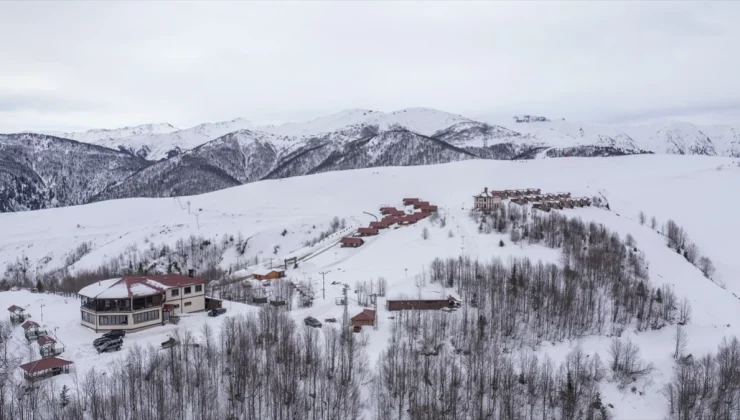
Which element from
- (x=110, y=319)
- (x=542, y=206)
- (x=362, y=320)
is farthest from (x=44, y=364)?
(x=542, y=206)

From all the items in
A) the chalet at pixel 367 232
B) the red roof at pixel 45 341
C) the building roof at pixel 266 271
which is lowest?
the building roof at pixel 266 271

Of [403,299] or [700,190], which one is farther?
[700,190]

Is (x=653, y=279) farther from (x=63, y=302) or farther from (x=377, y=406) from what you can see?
(x=63, y=302)

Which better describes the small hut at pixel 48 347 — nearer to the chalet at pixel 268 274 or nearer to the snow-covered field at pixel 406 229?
the snow-covered field at pixel 406 229

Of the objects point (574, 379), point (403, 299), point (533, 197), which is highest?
point (533, 197)

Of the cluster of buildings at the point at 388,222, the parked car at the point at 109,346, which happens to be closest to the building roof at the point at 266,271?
the cluster of buildings at the point at 388,222

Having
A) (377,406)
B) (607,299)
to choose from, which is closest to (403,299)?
(377,406)
